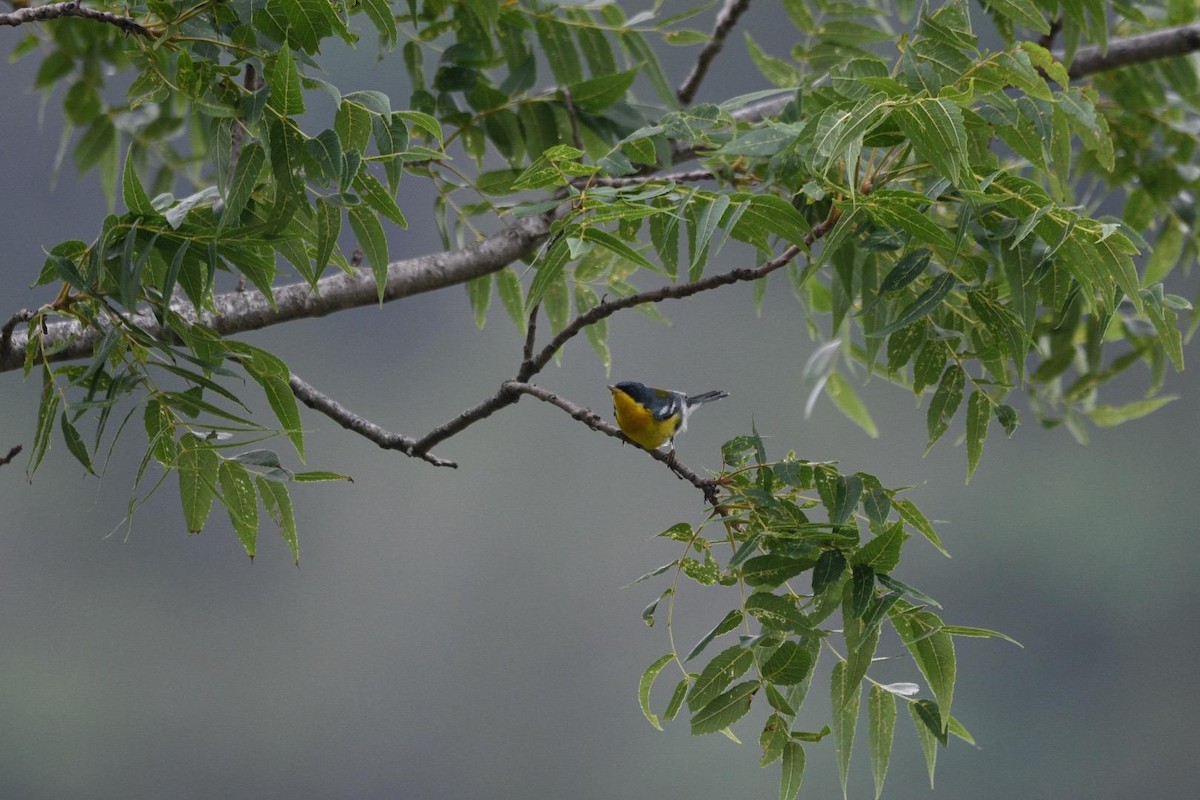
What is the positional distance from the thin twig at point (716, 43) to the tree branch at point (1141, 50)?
411mm

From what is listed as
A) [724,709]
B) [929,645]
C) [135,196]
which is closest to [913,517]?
[929,645]

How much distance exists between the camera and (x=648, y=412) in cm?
152

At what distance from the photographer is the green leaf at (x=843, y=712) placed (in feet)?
2.42

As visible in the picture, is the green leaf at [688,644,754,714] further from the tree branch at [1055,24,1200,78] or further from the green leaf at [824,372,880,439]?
the tree branch at [1055,24,1200,78]

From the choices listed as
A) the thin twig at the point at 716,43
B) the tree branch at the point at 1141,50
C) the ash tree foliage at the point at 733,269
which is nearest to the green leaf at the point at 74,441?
the ash tree foliage at the point at 733,269

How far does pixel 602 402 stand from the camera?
5617 mm

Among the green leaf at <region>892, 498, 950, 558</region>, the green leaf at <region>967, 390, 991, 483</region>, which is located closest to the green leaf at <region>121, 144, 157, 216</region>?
the green leaf at <region>892, 498, 950, 558</region>

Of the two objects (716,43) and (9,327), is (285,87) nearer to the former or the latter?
(9,327)

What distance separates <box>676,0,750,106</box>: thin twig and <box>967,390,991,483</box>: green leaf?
2.07ft

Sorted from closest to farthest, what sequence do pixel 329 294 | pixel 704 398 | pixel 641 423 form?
pixel 329 294, pixel 641 423, pixel 704 398

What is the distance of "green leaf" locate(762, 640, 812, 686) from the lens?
0.75 metres

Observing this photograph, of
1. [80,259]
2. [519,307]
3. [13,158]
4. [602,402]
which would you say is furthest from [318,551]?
[80,259]

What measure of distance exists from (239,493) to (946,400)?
56 centimetres

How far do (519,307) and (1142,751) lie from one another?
745 centimetres
